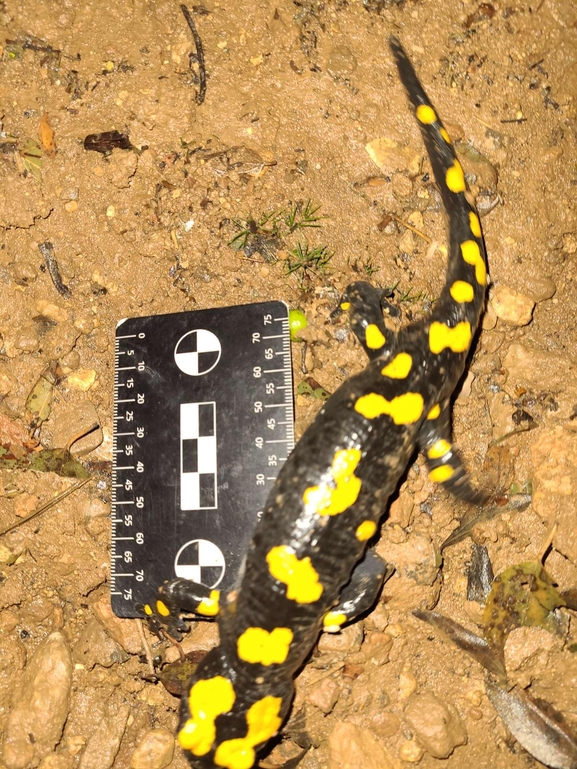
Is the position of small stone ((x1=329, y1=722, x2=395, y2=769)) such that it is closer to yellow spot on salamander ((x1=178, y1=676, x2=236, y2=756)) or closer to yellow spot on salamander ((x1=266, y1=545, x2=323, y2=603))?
yellow spot on salamander ((x1=178, y1=676, x2=236, y2=756))

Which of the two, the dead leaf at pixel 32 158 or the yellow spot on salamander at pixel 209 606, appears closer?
the yellow spot on salamander at pixel 209 606

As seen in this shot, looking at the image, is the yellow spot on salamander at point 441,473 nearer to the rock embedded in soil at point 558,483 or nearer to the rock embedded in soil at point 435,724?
the rock embedded in soil at point 558,483

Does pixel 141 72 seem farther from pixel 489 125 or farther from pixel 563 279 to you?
pixel 563 279

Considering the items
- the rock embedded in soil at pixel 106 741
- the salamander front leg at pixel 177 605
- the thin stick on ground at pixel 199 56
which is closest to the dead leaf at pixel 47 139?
the thin stick on ground at pixel 199 56

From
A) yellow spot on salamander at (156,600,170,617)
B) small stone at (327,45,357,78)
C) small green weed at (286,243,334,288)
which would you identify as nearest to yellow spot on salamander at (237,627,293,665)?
yellow spot on salamander at (156,600,170,617)

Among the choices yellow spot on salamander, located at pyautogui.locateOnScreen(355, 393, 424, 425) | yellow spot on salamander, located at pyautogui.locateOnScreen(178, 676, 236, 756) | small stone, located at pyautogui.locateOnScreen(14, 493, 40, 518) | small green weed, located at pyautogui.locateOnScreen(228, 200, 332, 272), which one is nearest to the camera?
yellow spot on salamander, located at pyautogui.locateOnScreen(178, 676, 236, 756)

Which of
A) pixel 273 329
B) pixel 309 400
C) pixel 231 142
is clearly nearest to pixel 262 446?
pixel 309 400
